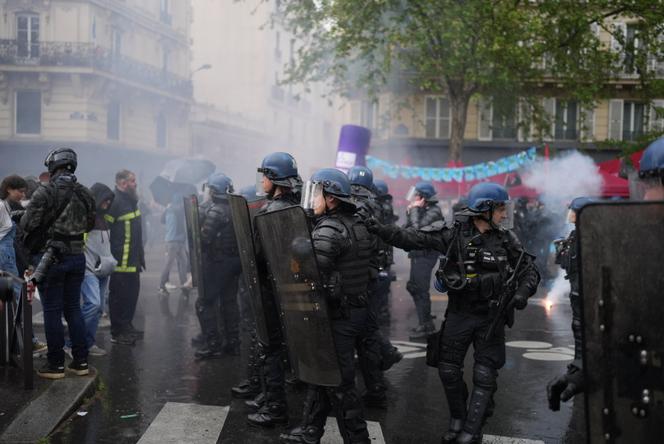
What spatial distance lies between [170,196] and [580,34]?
43.0ft

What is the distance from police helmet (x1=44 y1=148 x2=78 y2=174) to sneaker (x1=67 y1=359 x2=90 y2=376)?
148cm

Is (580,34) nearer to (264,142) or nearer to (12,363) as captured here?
(12,363)

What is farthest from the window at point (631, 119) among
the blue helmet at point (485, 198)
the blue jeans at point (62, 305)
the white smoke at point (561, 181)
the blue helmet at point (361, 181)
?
the blue jeans at point (62, 305)

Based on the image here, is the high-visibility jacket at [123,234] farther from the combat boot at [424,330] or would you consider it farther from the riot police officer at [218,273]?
the combat boot at [424,330]

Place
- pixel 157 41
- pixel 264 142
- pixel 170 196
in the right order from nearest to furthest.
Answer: pixel 170 196 → pixel 157 41 → pixel 264 142

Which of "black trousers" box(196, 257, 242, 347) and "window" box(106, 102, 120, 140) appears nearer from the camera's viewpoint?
"black trousers" box(196, 257, 242, 347)

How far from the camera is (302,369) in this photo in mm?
4602

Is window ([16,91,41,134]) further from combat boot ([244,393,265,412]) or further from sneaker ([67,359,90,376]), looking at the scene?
combat boot ([244,393,265,412])

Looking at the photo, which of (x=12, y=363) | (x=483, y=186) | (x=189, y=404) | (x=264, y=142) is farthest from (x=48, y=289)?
(x=264, y=142)

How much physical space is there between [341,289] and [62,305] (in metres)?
2.67

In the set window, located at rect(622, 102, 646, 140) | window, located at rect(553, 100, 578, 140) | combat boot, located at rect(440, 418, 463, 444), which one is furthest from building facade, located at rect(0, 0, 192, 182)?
combat boot, located at rect(440, 418, 463, 444)

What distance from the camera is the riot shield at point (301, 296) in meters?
4.36

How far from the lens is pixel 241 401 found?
19.5 feet

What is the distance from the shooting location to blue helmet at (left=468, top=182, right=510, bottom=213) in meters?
5.07
